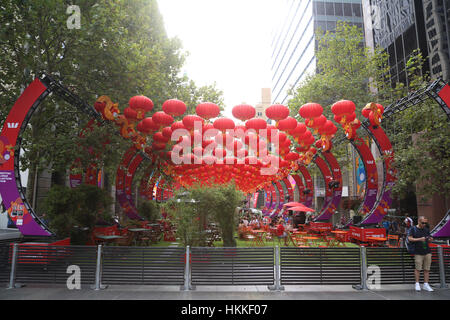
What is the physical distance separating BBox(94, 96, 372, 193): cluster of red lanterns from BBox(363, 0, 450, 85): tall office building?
947cm

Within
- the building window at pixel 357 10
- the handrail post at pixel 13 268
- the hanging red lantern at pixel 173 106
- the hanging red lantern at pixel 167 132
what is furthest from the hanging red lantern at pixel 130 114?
the building window at pixel 357 10

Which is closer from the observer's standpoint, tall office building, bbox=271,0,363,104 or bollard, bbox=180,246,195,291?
bollard, bbox=180,246,195,291

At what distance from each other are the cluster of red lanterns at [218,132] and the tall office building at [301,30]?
1180 centimetres

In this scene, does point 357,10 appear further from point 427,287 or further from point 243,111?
point 427,287

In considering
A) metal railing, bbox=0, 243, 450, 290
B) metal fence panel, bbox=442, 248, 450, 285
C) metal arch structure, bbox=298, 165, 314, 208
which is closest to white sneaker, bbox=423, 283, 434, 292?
metal railing, bbox=0, 243, 450, 290

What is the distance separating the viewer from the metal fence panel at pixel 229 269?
6645 millimetres

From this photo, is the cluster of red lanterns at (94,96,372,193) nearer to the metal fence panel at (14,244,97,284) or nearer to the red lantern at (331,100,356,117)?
the red lantern at (331,100,356,117)

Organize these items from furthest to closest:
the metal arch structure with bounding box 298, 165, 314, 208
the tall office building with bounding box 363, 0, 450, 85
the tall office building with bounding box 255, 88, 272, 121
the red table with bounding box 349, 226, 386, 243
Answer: the tall office building with bounding box 255, 88, 272, 121 < the metal arch structure with bounding box 298, 165, 314, 208 < the tall office building with bounding box 363, 0, 450, 85 < the red table with bounding box 349, 226, 386, 243

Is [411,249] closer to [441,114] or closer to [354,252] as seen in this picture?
[354,252]

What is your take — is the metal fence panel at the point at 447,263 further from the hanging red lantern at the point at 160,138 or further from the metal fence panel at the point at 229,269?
the hanging red lantern at the point at 160,138

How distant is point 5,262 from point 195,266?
4.41 metres

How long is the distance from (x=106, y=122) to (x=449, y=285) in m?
11.7

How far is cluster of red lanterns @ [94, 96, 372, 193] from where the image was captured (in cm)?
998
